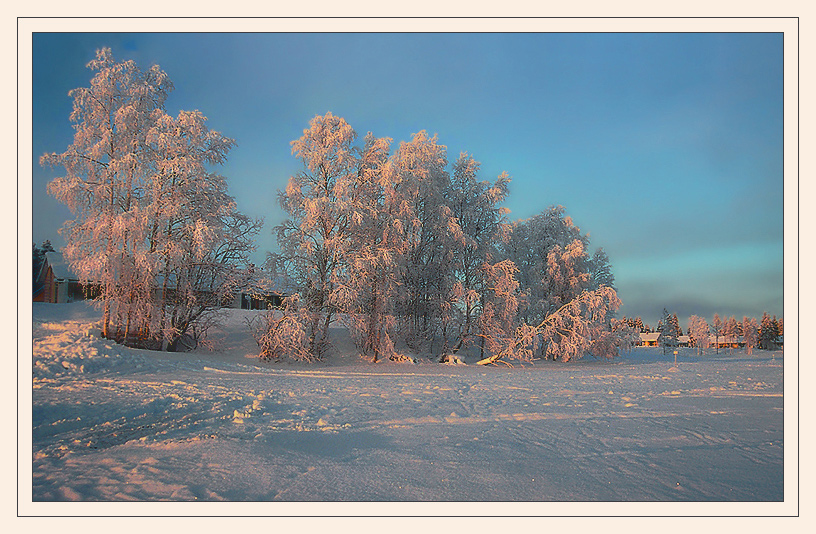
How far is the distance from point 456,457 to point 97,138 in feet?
61.5

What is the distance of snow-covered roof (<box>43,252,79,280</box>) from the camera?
17.8 metres

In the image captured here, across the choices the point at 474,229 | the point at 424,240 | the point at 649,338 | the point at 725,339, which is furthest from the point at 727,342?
the point at 424,240

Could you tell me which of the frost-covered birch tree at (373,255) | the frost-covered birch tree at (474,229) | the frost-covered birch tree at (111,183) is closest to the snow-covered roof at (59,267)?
the frost-covered birch tree at (111,183)

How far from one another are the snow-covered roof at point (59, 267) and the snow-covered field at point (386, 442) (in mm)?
8443

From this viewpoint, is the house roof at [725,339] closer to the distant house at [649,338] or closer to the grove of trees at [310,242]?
the distant house at [649,338]

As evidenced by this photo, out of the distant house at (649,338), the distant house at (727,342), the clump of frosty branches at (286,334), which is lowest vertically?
the distant house at (649,338)

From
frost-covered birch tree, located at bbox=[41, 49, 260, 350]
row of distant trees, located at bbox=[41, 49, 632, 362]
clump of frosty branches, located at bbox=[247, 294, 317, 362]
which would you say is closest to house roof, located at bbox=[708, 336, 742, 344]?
row of distant trees, located at bbox=[41, 49, 632, 362]

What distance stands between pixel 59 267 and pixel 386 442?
21.9 meters

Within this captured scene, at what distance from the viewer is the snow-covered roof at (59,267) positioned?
58.4ft

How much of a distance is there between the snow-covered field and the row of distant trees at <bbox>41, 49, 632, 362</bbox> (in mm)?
7158

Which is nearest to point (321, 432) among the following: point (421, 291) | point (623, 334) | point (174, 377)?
point (174, 377)

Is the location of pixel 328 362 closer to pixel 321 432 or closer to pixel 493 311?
pixel 493 311

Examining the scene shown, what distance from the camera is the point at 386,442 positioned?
19.0 ft

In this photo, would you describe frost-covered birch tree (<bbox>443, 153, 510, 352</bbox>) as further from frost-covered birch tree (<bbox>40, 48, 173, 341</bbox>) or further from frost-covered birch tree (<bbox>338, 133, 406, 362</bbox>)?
frost-covered birch tree (<bbox>40, 48, 173, 341</bbox>)
